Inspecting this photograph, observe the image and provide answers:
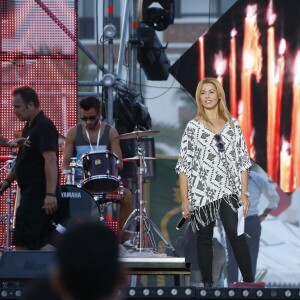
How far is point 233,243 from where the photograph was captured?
6816 millimetres

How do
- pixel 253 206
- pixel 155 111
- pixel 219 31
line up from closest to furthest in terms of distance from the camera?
pixel 253 206 → pixel 219 31 → pixel 155 111

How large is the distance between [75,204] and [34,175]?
1269 millimetres

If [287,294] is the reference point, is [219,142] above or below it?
above

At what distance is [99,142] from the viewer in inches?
367

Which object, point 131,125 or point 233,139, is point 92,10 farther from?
point 233,139

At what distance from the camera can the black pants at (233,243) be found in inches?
264

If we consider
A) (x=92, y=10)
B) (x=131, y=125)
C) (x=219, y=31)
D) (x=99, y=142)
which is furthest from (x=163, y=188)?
(x=92, y=10)

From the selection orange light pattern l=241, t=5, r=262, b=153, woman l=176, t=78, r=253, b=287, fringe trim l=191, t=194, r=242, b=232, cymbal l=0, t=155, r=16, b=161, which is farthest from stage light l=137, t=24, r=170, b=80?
fringe trim l=191, t=194, r=242, b=232

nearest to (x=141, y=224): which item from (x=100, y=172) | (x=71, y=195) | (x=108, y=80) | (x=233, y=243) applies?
(x=100, y=172)

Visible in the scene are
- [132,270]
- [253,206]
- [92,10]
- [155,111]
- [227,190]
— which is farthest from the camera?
[92,10]

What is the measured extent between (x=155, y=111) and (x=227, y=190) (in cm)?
597

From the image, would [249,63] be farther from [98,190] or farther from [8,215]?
[8,215]

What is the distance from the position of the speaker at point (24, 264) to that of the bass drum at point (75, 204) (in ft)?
7.46

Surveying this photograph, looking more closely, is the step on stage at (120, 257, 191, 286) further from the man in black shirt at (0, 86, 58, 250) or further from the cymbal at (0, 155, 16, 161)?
the cymbal at (0, 155, 16, 161)
